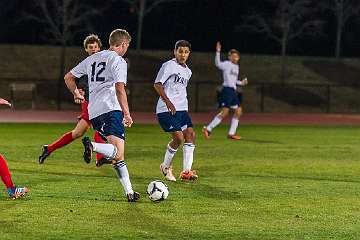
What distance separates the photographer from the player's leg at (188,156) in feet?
40.8

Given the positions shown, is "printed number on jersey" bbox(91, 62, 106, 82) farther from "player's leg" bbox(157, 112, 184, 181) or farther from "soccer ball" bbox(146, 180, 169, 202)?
"player's leg" bbox(157, 112, 184, 181)

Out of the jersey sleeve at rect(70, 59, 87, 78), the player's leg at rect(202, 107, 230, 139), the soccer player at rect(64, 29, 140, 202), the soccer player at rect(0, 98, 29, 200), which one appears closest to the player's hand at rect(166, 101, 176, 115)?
the soccer player at rect(64, 29, 140, 202)

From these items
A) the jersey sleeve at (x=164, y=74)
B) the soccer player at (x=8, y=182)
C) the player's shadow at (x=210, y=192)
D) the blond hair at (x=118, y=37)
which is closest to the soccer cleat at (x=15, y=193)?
the soccer player at (x=8, y=182)

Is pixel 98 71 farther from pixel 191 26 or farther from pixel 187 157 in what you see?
pixel 191 26

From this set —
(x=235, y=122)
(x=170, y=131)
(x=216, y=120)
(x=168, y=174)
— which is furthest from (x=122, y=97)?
(x=235, y=122)

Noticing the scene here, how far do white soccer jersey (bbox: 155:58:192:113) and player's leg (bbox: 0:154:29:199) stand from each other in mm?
3197

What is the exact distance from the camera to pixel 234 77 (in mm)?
21188

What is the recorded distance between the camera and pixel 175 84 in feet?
40.6

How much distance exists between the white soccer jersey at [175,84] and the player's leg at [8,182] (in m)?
3.20

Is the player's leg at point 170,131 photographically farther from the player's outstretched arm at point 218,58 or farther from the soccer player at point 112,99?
the player's outstretched arm at point 218,58

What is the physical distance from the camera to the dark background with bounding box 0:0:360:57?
51.8 m

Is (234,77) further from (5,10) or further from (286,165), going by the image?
(5,10)

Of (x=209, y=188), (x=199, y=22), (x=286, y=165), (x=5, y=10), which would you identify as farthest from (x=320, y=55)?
(x=209, y=188)

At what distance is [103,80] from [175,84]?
8.32 feet
